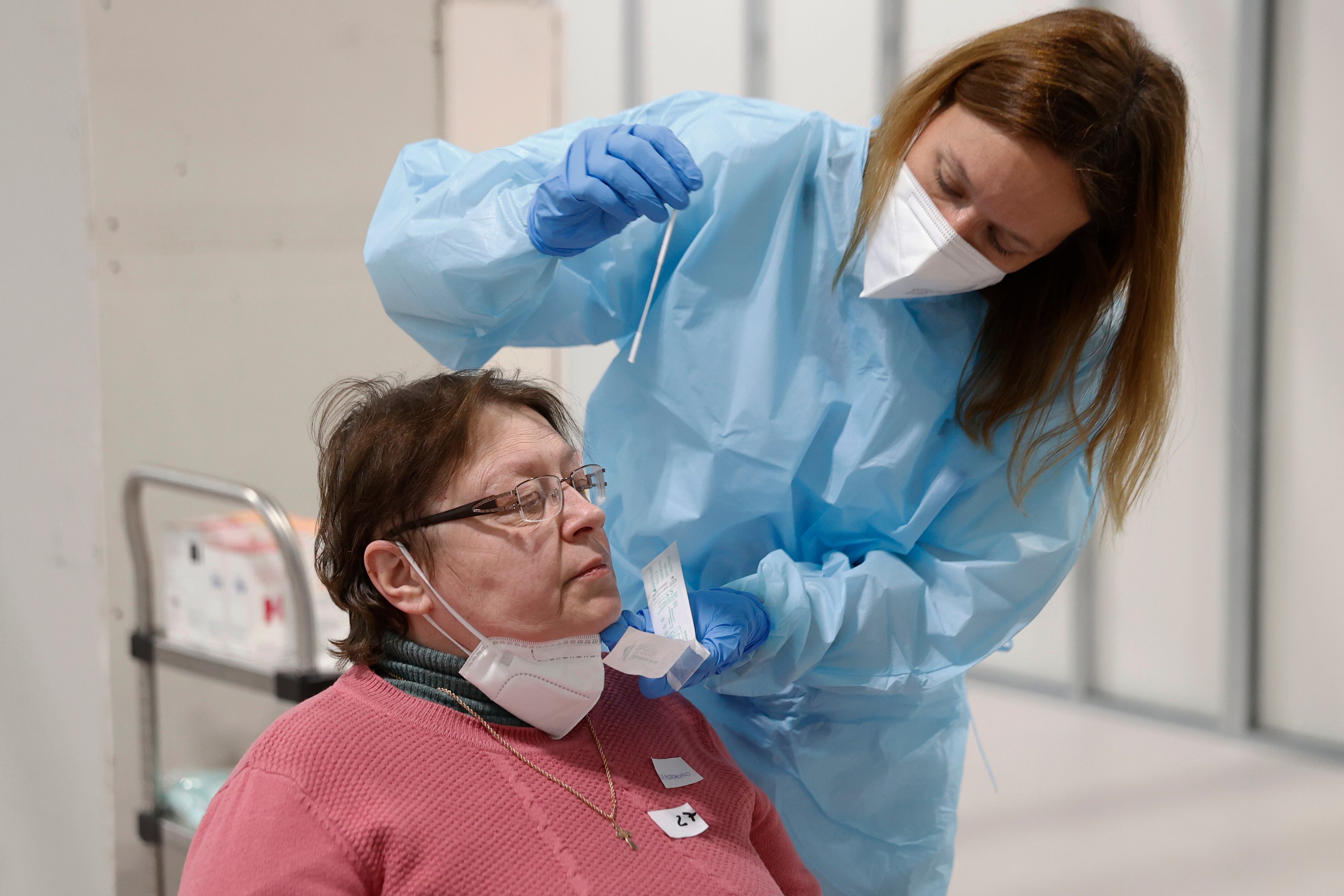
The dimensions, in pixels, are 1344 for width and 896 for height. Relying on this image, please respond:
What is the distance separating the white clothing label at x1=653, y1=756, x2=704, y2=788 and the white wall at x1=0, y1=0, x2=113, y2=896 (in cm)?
107

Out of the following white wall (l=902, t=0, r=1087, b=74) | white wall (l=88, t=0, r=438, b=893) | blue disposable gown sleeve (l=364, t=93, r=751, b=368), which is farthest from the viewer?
white wall (l=902, t=0, r=1087, b=74)

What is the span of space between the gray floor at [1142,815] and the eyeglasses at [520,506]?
2.09m

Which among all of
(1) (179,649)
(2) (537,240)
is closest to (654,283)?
(2) (537,240)

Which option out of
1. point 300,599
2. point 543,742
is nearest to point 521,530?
point 543,742

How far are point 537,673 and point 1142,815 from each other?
8.56ft

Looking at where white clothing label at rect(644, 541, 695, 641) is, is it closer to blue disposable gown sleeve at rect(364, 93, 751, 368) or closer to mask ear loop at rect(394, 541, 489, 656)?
mask ear loop at rect(394, 541, 489, 656)

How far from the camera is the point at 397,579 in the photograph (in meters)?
1.20

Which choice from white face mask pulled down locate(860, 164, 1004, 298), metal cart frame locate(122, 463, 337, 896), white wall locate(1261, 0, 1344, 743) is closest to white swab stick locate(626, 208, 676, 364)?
white face mask pulled down locate(860, 164, 1004, 298)

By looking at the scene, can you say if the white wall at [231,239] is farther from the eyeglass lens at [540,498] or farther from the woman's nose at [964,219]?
the woman's nose at [964,219]

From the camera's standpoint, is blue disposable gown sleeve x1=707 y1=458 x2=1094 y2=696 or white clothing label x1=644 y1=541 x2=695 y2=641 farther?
blue disposable gown sleeve x1=707 y1=458 x2=1094 y2=696

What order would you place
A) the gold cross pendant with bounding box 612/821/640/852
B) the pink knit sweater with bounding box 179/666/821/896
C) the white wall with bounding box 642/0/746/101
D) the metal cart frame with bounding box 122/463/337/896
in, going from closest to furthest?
1. the pink knit sweater with bounding box 179/666/821/896
2. the gold cross pendant with bounding box 612/821/640/852
3. the metal cart frame with bounding box 122/463/337/896
4. the white wall with bounding box 642/0/746/101

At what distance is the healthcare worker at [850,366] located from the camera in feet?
4.27

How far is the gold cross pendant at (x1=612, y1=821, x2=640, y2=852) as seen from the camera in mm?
1161

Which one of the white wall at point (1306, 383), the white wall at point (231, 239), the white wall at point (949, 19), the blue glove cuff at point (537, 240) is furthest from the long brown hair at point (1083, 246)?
the white wall at point (949, 19)
